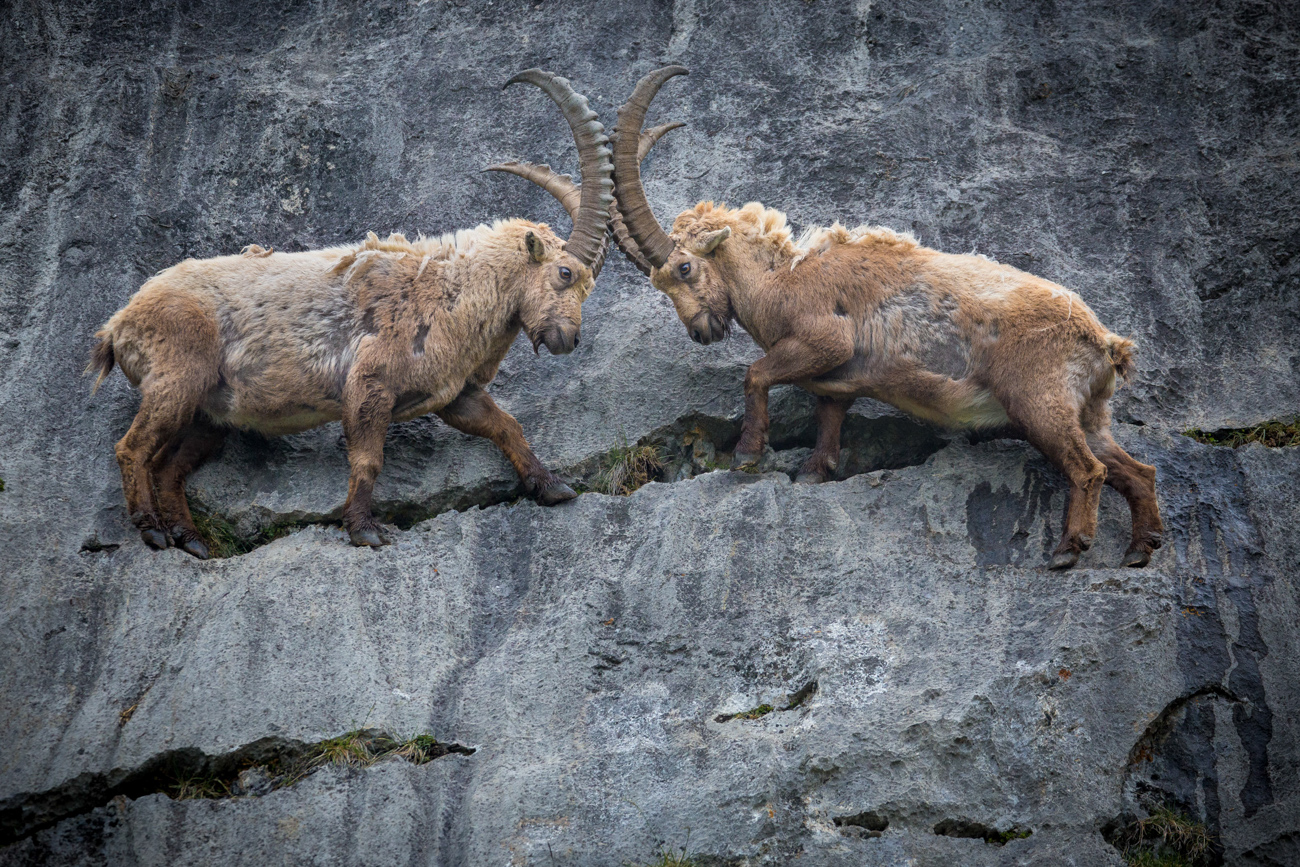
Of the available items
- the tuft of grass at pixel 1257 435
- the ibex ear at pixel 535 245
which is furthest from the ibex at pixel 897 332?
the tuft of grass at pixel 1257 435

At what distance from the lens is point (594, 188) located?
859cm

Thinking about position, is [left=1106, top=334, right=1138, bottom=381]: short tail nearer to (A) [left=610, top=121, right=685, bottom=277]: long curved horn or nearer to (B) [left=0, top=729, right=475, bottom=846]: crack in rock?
(A) [left=610, top=121, right=685, bottom=277]: long curved horn

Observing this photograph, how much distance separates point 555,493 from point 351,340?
1888 mm

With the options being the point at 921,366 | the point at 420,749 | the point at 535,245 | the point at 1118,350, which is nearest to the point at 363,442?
the point at 535,245

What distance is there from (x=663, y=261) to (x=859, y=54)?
409 cm

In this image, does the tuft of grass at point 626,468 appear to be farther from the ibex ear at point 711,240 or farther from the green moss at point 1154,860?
the green moss at point 1154,860

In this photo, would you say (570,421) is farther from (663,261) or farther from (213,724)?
(213,724)

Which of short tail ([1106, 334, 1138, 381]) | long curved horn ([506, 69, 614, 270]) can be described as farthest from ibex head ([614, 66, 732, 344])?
short tail ([1106, 334, 1138, 381])

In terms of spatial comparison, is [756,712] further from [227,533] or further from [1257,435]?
[1257,435]

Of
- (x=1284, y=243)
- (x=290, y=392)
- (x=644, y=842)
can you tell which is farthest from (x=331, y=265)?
(x=1284, y=243)

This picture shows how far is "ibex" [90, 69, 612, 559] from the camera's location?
7941 mm

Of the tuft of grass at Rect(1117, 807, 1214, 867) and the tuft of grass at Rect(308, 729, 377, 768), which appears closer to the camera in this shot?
the tuft of grass at Rect(1117, 807, 1214, 867)

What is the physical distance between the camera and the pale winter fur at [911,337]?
24.5 ft

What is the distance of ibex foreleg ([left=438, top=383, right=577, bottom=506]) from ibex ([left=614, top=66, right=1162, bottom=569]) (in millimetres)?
1491
